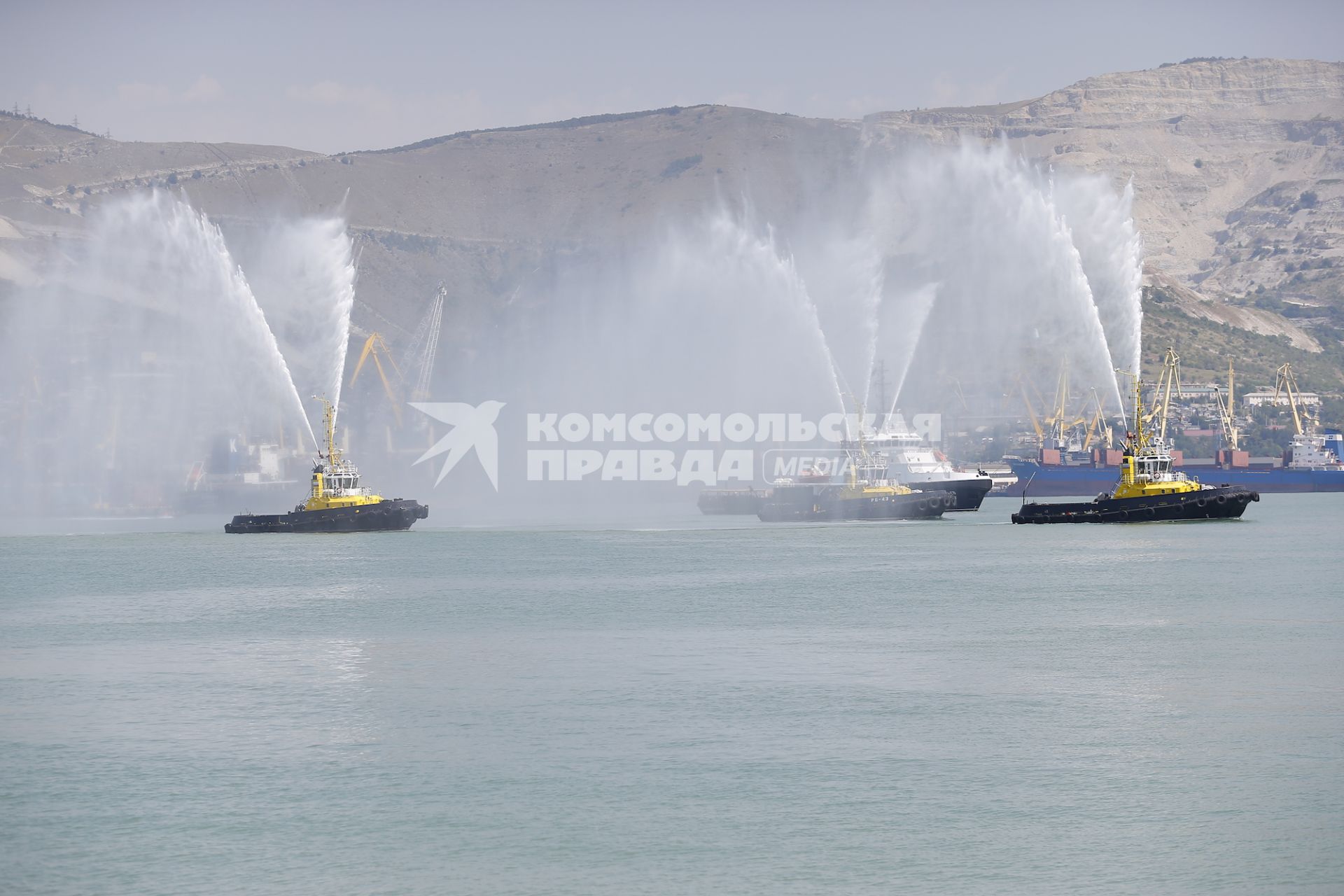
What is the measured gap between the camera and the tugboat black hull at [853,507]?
298ft

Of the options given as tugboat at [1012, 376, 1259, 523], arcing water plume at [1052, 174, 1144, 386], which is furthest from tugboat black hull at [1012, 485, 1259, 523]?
arcing water plume at [1052, 174, 1144, 386]

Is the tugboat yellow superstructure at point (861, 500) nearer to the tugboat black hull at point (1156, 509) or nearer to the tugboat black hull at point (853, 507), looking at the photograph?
the tugboat black hull at point (853, 507)

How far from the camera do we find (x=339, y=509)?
→ 257 ft

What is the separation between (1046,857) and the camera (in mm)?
18828

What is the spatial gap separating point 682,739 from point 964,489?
77119mm

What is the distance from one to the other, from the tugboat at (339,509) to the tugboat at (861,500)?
1039 inches

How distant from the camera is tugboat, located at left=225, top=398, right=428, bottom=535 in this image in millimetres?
78438

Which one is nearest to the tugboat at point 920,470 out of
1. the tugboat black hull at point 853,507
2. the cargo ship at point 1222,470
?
the tugboat black hull at point 853,507

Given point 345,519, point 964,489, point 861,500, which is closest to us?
point 345,519

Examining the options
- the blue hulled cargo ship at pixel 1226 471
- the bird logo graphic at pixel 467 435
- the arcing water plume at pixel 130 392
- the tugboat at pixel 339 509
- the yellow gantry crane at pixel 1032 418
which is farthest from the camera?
the bird logo graphic at pixel 467 435

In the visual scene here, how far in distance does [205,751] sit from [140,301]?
10394 cm

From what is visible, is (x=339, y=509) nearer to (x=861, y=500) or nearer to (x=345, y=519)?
(x=345, y=519)

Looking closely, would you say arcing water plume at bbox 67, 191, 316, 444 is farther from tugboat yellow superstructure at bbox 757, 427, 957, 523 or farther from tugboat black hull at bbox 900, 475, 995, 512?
tugboat black hull at bbox 900, 475, 995, 512

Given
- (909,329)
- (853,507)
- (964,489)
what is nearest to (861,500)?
(853,507)
